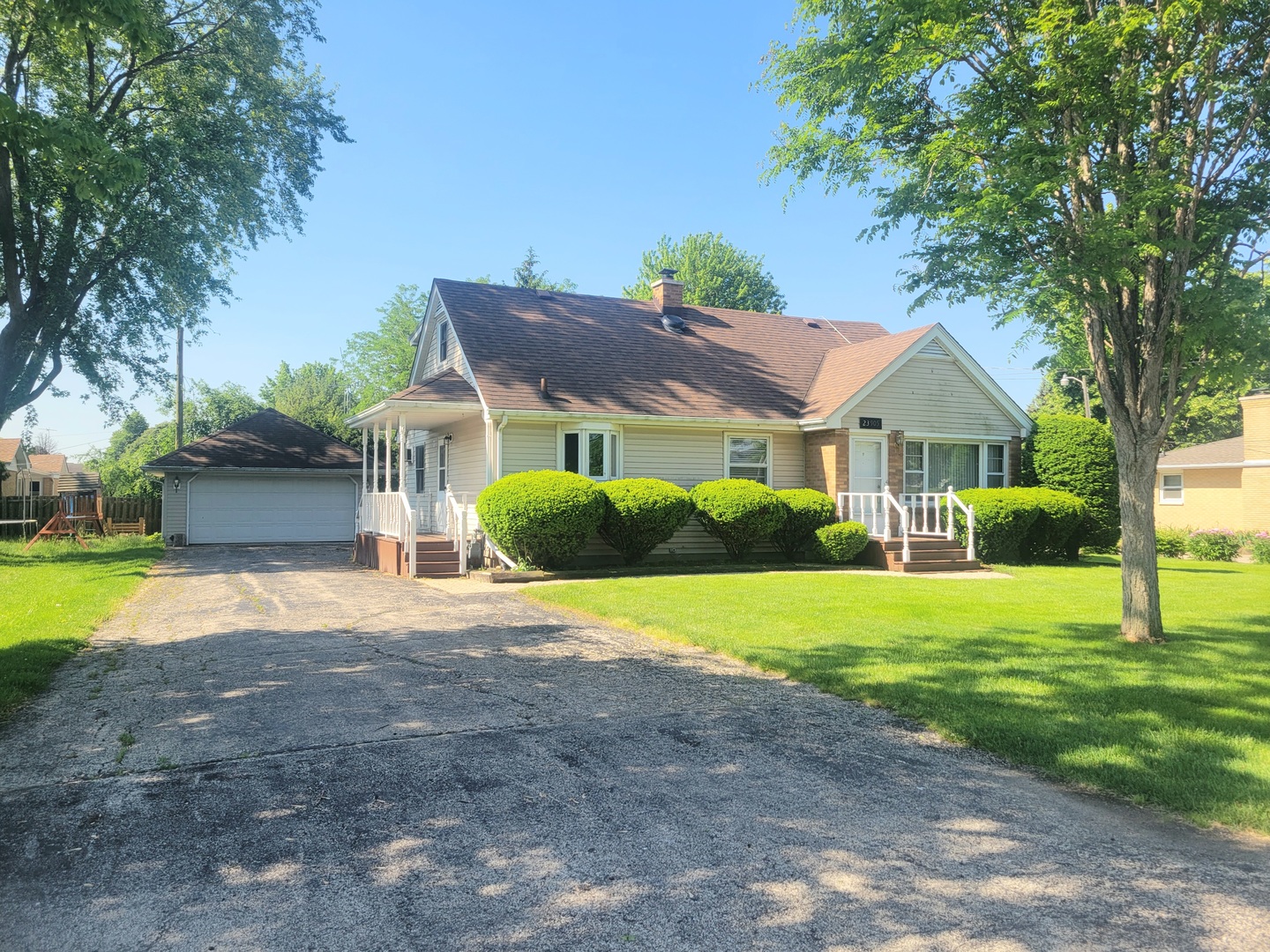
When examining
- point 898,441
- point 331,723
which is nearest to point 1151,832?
point 331,723

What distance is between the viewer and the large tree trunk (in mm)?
8734

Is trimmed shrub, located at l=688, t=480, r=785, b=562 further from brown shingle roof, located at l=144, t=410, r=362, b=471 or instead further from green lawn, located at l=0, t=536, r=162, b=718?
brown shingle roof, located at l=144, t=410, r=362, b=471

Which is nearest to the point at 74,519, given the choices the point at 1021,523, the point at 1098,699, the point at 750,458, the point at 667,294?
the point at 667,294

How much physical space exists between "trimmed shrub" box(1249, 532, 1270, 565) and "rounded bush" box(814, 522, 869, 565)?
43.5ft

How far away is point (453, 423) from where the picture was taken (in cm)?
2075

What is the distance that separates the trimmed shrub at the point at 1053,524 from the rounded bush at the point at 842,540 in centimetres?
399

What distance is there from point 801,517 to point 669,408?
3887 millimetres

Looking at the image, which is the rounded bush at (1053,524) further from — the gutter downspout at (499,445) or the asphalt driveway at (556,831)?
the asphalt driveway at (556,831)

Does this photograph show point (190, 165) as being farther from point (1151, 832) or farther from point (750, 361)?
point (1151, 832)

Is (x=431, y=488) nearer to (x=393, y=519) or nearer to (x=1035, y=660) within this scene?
(x=393, y=519)

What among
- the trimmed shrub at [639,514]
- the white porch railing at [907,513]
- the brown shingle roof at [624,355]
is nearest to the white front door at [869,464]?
the white porch railing at [907,513]

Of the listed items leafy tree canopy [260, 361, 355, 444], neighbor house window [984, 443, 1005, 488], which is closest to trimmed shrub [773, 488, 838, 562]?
neighbor house window [984, 443, 1005, 488]

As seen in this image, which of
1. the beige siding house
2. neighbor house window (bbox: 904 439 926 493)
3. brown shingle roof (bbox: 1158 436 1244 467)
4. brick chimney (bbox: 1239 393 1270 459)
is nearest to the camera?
the beige siding house

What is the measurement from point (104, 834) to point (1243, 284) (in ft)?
32.9
